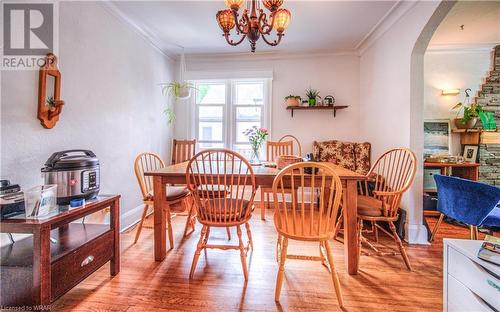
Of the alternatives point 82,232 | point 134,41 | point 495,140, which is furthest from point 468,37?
point 82,232

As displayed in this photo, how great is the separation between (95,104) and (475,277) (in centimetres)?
307

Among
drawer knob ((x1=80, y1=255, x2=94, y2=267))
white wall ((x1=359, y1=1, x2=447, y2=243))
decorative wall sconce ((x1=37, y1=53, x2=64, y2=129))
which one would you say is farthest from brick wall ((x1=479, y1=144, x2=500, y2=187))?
decorative wall sconce ((x1=37, y1=53, x2=64, y2=129))

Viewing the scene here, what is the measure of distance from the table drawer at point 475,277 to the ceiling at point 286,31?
2504 millimetres

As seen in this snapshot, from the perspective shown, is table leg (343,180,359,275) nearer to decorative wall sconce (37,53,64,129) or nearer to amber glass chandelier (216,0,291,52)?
amber glass chandelier (216,0,291,52)

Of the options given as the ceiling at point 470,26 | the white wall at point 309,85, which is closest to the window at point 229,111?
the white wall at point 309,85

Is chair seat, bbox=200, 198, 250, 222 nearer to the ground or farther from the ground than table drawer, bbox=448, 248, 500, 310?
farther from the ground

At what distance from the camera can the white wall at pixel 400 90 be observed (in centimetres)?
233

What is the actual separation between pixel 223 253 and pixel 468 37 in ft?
14.6

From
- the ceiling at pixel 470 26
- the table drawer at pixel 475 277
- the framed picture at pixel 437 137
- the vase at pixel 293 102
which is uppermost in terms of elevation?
the ceiling at pixel 470 26

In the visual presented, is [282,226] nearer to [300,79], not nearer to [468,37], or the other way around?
[300,79]

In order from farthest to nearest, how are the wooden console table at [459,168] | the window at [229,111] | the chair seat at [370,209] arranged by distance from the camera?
the window at [229,111] < the wooden console table at [459,168] < the chair seat at [370,209]

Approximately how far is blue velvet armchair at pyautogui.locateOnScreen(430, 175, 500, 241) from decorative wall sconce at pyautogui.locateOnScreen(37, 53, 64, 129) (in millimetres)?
3395

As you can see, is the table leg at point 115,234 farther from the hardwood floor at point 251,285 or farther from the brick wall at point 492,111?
the brick wall at point 492,111

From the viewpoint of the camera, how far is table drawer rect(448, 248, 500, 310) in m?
0.95
